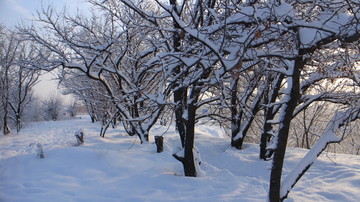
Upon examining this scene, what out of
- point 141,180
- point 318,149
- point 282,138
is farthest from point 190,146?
point 318,149

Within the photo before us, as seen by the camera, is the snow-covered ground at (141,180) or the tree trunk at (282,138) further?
the snow-covered ground at (141,180)

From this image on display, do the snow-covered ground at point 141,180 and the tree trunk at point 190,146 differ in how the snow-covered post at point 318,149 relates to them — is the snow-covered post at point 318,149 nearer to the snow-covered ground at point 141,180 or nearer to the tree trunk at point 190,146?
the snow-covered ground at point 141,180

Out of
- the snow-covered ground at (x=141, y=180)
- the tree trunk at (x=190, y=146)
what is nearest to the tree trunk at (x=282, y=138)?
the snow-covered ground at (x=141, y=180)

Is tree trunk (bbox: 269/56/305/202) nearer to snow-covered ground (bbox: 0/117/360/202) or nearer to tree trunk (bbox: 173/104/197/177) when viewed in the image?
snow-covered ground (bbox: 0/117/360/202)

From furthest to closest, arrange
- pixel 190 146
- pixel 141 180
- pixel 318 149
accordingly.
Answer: pixel 190 146, pixel 141 180, pixel 318 149

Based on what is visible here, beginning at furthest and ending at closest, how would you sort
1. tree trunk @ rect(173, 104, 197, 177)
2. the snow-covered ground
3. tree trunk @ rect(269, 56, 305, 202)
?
tree trunk @ rect(173, 104, 197, 177)
the snow-covered ground
tree trunk @ rect(269, 56, 305, 202)

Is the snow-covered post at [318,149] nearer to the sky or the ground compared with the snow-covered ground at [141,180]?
nearer to the sky

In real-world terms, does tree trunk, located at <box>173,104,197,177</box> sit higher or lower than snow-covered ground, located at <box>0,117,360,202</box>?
higher

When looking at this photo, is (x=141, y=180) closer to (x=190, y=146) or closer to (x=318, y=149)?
(x=190, y=146)

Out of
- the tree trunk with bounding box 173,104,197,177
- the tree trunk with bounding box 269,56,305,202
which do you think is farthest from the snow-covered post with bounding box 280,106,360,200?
the tree trunk with bounding box 173,104,197,177

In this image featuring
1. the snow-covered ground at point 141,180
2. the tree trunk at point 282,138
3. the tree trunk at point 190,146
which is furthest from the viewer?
the tree trunk at point 190,146

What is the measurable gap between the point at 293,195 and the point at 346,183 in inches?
79.8

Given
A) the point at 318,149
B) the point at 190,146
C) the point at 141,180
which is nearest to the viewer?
the point at 318,149

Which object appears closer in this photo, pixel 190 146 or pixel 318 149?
pixel 318 149
